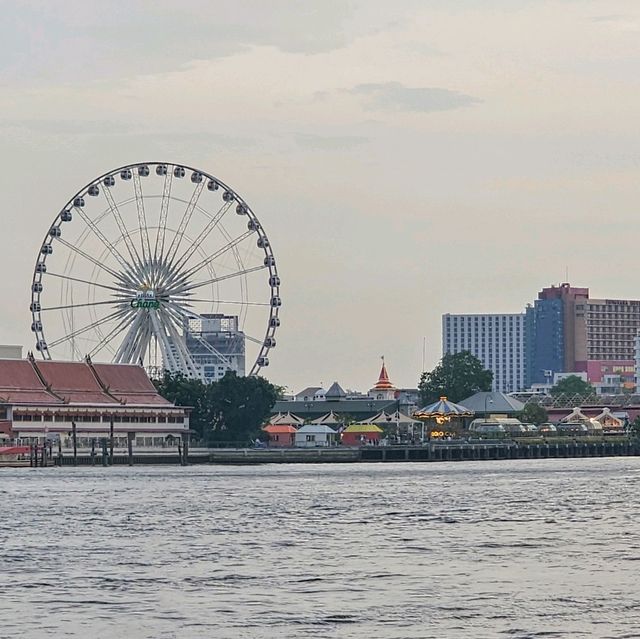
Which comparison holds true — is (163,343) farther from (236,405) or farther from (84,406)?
(236,405)

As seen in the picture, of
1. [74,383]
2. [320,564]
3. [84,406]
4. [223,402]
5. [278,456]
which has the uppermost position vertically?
[74,383]

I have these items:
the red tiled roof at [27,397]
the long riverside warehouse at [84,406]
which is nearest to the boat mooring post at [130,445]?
the long riverside warehouse at [84,406]

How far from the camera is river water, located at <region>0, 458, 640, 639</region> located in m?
43.7

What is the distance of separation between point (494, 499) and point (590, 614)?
5142cm

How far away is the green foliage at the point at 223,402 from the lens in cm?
18862

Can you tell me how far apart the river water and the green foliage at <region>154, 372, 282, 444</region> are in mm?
83493

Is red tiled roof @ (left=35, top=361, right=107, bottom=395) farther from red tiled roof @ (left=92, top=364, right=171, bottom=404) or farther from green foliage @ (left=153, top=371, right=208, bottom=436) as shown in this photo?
green foliage @ (left=153, top=371, right=208, bottom=436)

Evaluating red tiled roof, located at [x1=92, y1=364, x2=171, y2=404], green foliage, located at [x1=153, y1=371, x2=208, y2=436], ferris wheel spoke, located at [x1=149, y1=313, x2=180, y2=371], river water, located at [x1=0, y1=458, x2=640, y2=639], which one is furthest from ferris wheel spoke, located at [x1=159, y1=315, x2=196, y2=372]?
river water, located at [x1=0, y1=458, x2=640, y2=639]

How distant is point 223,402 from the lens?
190m

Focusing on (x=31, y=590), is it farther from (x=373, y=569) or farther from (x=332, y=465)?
(x=332, y=465)

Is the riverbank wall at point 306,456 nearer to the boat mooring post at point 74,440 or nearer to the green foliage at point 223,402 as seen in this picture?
the boat mooring post at point 74,440

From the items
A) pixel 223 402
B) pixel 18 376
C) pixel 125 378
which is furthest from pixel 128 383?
pixel 223 402

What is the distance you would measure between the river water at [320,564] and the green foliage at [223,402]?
83493 mm

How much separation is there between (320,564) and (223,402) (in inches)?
5272
